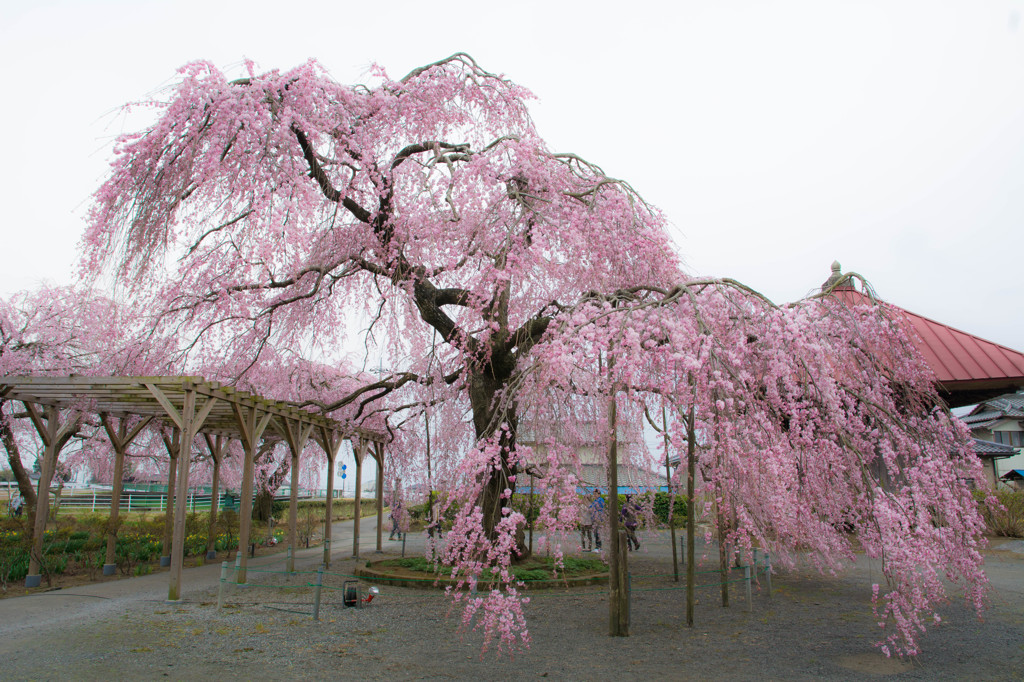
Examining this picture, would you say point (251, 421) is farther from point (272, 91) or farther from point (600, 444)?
point (600, 444)

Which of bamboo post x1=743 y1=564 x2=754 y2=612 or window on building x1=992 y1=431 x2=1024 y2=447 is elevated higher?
window on building x1=992 y1=431 x2=1024 y2=447

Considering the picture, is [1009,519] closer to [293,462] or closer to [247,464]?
[293,462]

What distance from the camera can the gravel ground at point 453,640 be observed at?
5.49 metres

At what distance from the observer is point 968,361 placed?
1454 cm

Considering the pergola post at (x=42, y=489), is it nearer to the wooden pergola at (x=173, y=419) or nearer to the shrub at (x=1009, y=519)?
the wooden pergola at (x=173, y=419)

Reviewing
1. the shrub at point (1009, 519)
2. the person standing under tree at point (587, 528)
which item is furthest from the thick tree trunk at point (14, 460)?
the shrub at point (1009, 519)

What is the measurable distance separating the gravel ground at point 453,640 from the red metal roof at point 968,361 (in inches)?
241

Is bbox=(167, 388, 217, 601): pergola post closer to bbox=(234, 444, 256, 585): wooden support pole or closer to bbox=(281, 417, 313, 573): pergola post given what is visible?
bbox=(234, 444, 256, 585): wooden support pole

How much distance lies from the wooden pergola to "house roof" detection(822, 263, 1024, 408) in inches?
458

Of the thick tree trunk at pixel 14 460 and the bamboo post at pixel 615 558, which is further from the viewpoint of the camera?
the thick tree trunk at pixel 14 460

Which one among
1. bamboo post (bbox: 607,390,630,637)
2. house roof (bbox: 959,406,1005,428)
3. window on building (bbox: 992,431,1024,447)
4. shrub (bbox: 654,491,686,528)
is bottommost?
shrub (bbox: 654,491,686,528)

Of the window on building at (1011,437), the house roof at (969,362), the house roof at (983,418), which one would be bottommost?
the window on building at (1011,437)

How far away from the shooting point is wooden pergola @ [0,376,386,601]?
851 cm

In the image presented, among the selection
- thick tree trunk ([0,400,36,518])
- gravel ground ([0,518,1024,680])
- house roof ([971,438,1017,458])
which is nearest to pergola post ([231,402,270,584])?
gravel ground ([0,518,1024,680])
